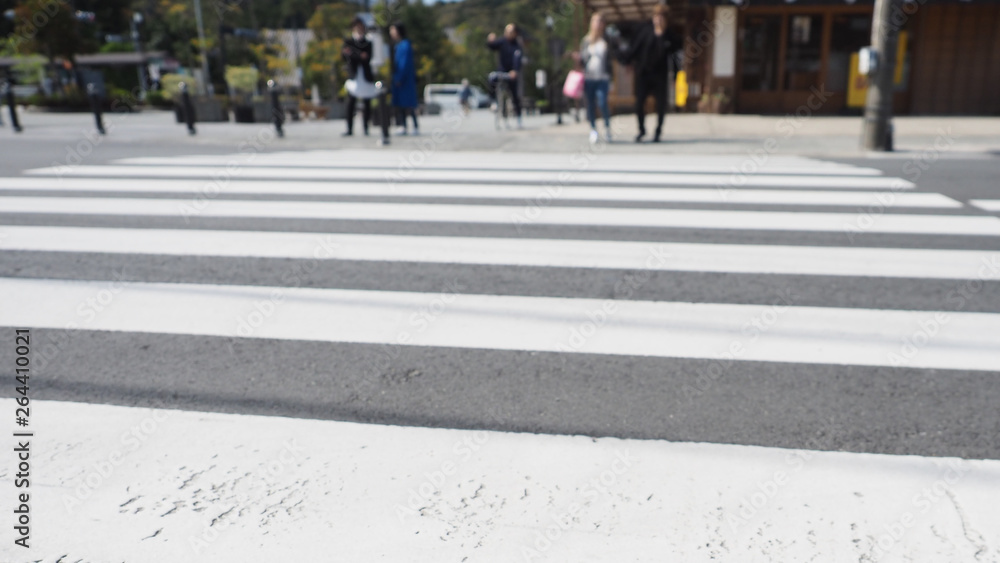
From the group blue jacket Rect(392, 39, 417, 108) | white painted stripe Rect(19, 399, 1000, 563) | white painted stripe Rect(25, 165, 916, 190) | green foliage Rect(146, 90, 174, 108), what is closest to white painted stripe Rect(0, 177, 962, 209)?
white painted stripe Rect(25, 165, 916, 190)

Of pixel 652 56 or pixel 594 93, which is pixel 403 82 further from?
pixel 652 56

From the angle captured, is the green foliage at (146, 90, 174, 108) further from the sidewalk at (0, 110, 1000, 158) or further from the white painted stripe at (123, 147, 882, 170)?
the white painted stripe at (123, 147, 882, 170)

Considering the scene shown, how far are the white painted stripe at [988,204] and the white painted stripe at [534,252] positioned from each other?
1.72m

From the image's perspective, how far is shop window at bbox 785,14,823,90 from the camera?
17875 mm

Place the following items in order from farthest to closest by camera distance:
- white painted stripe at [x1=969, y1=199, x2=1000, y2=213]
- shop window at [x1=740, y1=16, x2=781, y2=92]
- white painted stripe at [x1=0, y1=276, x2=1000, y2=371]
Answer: shop window at [x1=740, y1=16, x2=781, y2=92] → white painted stripe at [x1=969, y1=199, x2=1000, y2=213] → white painted stripe at [x1=0, y1=276, x2=1000, y2=371]

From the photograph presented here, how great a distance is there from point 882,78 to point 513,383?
29.2ft

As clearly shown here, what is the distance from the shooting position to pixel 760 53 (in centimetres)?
1825

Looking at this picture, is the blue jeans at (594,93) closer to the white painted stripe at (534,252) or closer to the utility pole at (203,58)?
the white painted stripe at (534,252)

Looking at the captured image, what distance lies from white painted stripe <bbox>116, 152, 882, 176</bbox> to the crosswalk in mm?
2693

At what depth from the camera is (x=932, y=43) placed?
57.4ft

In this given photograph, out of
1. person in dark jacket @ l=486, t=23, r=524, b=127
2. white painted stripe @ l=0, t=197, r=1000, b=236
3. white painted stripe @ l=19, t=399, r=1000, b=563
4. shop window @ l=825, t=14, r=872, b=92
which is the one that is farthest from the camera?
shop window @ l=825, t=14, r=872, b=92

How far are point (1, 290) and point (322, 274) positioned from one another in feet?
5.44

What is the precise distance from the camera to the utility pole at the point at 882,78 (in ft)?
30.3

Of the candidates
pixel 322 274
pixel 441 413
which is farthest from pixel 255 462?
pixel 322 274
